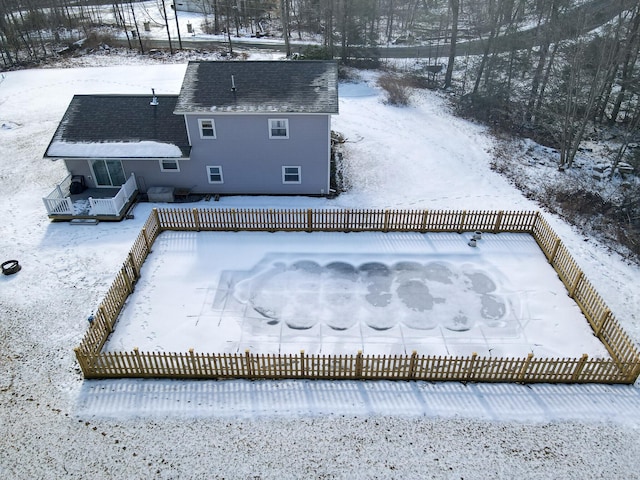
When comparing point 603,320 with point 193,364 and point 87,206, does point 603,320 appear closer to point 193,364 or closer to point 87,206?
point 193,364

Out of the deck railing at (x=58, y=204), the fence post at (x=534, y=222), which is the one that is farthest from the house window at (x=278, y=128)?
the fence post at (x=534, y=222)

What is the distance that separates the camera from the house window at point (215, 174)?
22484 mm

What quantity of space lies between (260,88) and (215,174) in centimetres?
479

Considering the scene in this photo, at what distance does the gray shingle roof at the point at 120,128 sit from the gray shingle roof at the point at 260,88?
181 centimetres

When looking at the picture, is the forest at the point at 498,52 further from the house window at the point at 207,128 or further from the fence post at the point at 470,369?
the house window at the point at 207,128

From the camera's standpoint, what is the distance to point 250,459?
37.8 feet

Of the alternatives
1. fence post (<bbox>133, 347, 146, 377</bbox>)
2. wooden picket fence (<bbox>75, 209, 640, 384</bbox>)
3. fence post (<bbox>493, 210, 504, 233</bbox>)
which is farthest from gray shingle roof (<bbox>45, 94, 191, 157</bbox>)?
fence post (<bbox>493, 210, 504, 233</bbox>)

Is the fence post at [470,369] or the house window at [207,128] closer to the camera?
the fence post at [470,369]

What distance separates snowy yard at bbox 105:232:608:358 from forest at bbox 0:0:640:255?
6.89 metres

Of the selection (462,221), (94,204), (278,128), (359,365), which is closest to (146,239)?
(94,204)

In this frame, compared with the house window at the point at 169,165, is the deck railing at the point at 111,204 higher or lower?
lower

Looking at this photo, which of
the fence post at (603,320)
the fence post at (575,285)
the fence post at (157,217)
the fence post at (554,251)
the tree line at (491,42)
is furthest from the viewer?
the tree line at (491,42)

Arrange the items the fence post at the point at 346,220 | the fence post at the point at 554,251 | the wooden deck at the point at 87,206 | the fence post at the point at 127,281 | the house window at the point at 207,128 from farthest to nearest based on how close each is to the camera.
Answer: the house window at the point at 207,128 → the wooden deck at the point at 87,206 → the fence post at the point at 346,220 → the fence post at the point at 554,251 → the fence post at the point at 127,281

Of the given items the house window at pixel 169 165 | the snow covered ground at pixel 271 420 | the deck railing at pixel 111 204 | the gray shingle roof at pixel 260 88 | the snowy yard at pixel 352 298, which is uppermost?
the gray shingle roof at pixel 260 88
